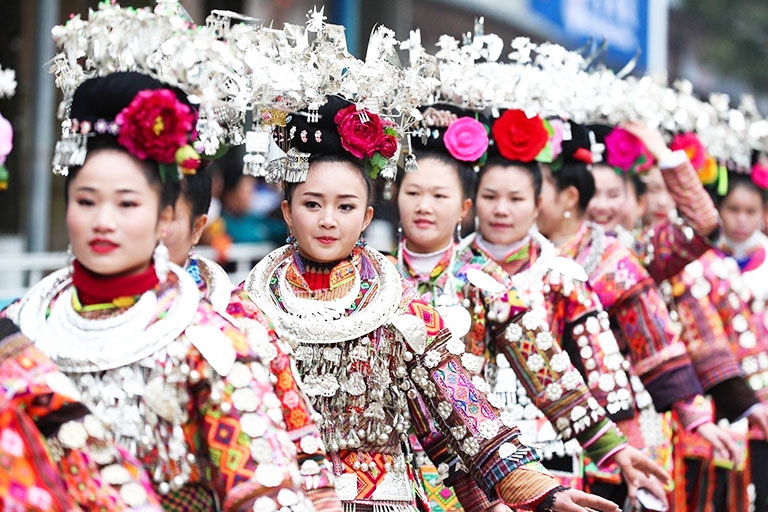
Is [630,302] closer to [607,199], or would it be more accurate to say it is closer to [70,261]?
[607,199]

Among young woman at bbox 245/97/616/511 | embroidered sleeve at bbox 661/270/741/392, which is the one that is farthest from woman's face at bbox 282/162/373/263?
embroidered sleeve at bbox 661/270/741/392

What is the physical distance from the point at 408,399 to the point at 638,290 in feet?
5.77

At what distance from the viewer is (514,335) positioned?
4.32 metres

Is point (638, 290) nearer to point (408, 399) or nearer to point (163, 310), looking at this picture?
point (408, 399)

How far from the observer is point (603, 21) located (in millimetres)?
11664

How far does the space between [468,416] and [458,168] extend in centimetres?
120

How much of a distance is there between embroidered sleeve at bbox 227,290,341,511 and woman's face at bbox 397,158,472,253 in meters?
1.41

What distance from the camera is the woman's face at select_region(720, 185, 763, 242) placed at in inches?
273

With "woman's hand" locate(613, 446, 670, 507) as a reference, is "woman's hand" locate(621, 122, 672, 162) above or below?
above

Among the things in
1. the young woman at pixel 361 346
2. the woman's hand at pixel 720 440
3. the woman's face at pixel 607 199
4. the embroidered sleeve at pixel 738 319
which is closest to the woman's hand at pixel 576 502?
the young woman at pixel 361 346

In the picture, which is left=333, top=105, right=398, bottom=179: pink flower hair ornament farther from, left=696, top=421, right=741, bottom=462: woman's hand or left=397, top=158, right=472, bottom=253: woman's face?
left=696, top=421, right=741, bottom=462: woman's hand

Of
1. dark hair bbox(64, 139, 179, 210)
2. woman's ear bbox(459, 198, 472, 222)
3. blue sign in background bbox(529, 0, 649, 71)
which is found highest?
blue sign in background bbox(529, 0, 649, 71)

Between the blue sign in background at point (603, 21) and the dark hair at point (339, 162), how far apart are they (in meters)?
7.82

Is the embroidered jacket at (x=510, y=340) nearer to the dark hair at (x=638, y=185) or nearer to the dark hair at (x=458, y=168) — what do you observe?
the dark hair at (x=458, y=168)
